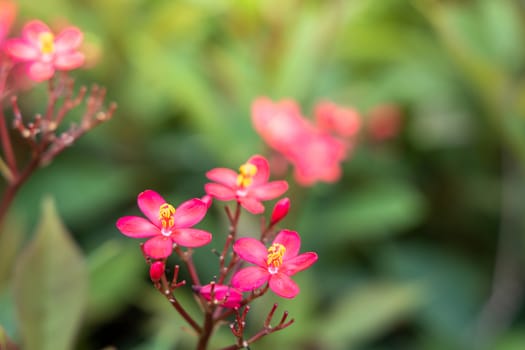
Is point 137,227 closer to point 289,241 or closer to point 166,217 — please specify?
point 166,217

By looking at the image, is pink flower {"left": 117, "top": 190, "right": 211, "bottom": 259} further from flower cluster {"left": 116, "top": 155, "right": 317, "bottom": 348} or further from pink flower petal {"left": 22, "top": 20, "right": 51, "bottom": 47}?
pink flower petal {"left": 22, "top": 20, "right": 51, "bottom": 47}

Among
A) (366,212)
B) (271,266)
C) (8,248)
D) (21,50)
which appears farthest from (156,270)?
(366,212)

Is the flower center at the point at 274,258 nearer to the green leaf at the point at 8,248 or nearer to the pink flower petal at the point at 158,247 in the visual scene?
the pink flower petal at the point at 158,247

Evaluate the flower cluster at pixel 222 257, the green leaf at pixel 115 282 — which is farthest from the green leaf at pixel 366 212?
the flower cluster at pixel 222 257

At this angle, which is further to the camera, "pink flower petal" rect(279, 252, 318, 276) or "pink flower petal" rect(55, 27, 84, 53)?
"pink flower petal" rect(55, 27, 84, 53)

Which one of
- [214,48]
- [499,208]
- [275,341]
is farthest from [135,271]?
[499,208]

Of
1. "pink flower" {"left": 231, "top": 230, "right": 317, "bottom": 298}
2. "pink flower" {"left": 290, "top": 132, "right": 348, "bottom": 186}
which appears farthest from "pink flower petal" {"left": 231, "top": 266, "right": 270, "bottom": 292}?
"pink flower" {"left": 290, "top": 132, "right": 348, "bottom": 186}

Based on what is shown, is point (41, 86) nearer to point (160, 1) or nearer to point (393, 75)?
point (160, 1)
